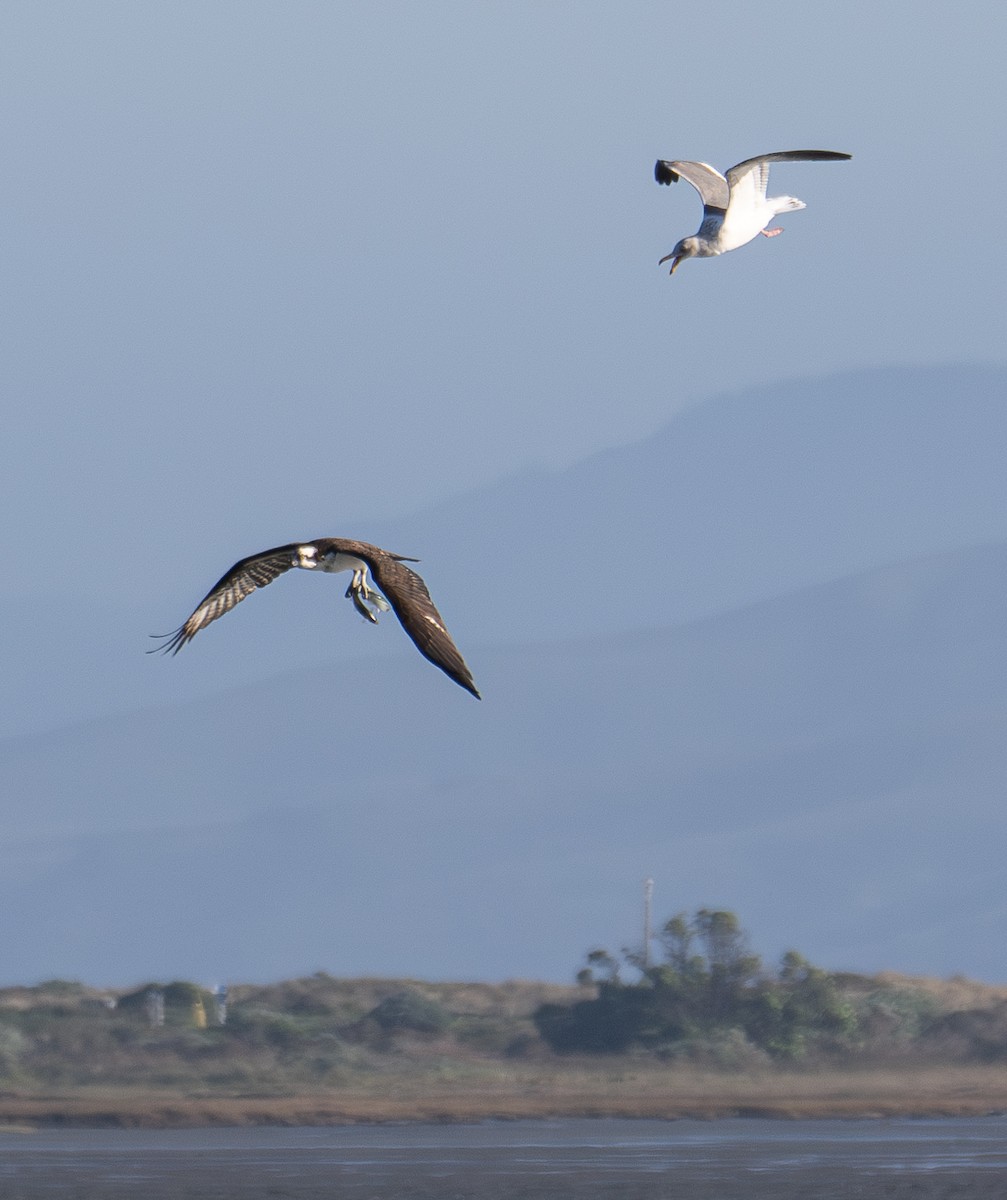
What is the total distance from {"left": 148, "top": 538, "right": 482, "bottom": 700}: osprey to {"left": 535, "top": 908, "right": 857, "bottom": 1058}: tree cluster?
42682 millimetres

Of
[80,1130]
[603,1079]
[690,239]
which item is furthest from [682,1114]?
[690,239]

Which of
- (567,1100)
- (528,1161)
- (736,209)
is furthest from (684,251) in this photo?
(567,1100)

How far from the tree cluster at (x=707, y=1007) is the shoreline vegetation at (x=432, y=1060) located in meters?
0.22

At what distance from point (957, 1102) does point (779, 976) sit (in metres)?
7.25

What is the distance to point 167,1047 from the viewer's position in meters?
69.9

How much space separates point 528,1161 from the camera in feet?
172

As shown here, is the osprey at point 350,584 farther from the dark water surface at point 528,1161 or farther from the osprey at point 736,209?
the dark water surface at point 528,1161

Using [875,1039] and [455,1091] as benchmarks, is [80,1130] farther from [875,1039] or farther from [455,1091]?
[875,1039]

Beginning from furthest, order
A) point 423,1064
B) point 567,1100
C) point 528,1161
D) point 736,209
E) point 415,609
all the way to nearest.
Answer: point 423,1064 < point 567,1100 < point 528,1161 < point 736,209 < point 415,609

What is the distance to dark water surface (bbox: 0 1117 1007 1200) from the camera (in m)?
47.4

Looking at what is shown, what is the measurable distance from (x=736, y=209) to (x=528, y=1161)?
2434 centimetres

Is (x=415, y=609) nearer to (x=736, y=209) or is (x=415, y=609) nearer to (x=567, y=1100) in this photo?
(x=736, y=209)

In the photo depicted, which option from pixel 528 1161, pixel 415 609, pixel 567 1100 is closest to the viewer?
pixel 415 609

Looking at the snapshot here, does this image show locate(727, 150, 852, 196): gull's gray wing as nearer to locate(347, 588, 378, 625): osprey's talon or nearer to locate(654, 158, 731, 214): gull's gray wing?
locate(654, 158, 731, 214): gull's gray wing
